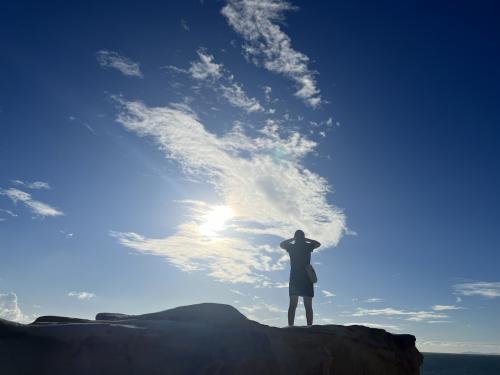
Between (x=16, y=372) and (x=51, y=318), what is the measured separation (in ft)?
7.92

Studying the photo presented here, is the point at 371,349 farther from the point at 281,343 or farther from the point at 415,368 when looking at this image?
the point at 281,343

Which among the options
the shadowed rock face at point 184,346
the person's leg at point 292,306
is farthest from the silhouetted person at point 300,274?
the shadowed rock face at point 184,346

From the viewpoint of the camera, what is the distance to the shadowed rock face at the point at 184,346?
6586mm

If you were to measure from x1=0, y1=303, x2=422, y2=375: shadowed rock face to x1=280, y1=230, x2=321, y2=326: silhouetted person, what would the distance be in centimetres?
178

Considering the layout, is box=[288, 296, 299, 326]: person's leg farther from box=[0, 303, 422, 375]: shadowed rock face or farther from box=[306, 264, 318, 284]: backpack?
box=[0, 303, 422, 375]: shadowed rock face

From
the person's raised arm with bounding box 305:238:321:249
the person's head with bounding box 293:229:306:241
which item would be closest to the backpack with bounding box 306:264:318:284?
the person's raised arm with bounding box 305:238:321:249

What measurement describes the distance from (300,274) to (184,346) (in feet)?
18.6

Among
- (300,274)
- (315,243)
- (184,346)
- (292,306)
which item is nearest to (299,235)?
(315,243)

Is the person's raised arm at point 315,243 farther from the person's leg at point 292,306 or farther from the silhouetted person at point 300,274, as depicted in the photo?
the person's leg at point 292,306

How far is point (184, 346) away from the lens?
769 cm

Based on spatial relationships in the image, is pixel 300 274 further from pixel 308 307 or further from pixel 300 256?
pixel 308 307

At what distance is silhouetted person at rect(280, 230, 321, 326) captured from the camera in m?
12.5

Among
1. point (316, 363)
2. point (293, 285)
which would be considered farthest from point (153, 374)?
point (293, 285)

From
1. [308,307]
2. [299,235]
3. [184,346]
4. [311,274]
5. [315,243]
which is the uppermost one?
[299,235]
